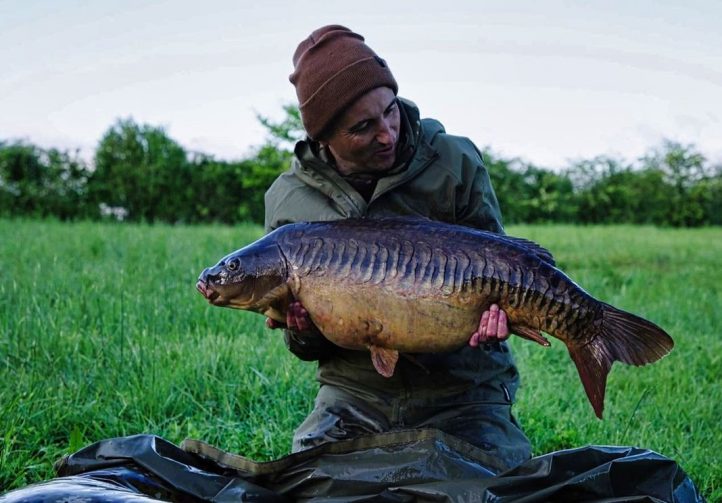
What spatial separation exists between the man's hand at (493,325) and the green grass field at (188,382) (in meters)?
1.54

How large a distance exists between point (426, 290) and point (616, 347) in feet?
1.99

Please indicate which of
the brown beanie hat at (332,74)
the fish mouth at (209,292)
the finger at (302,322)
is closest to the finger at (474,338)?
the finger at (302,322)

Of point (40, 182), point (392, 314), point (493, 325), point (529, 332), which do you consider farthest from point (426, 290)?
point (40, 182)

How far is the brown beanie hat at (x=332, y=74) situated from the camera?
3062 mm

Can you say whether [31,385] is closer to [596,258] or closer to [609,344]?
[609,344]

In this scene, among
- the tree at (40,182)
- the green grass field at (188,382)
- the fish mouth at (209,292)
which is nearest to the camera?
the fish mouth at (209,292)

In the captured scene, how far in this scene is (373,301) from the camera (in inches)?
107

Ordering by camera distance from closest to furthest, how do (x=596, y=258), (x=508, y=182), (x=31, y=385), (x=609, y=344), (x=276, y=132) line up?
(x=609, y=344) → (x=31, y=385) → (x=596, y=258) → (x=276, y=132) → (x=508, y=182)

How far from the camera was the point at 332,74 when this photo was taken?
3.09 m

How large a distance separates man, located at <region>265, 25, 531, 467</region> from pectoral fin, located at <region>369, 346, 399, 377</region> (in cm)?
24

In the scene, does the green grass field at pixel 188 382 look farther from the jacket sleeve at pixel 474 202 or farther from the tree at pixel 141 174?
the tree at pixel 141 174

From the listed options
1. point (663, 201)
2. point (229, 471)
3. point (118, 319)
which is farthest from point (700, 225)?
point (229, 471)

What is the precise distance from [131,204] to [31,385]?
14127mm

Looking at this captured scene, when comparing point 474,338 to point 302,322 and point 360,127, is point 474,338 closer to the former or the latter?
point 302,322
